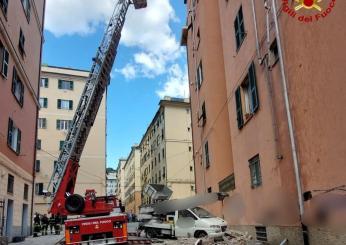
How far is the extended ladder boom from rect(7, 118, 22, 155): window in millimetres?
4326

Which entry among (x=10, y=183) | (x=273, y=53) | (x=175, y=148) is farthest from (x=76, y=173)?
(x=175, y=148)

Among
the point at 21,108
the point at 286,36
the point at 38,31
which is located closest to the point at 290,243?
the point at 286,36

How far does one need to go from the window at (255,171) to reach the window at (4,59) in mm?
12388

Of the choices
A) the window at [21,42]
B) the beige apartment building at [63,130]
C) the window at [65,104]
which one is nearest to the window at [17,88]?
the window at [21,42]

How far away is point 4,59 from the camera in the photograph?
19.9 metres

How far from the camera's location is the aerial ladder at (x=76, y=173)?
14.8 m

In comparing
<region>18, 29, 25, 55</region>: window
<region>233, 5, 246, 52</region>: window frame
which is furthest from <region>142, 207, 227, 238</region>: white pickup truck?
<region>18, 29, 25, 55</region>: window

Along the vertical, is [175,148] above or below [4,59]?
above

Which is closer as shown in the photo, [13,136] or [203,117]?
[13,136]

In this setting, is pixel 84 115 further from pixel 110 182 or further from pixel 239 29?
pixel 110 182

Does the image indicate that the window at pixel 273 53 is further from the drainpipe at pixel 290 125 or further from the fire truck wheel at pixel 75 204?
the fire truck wheel at pixel 75 204

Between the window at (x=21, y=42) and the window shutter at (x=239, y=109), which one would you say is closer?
the window shutter at (x=239, y=109)

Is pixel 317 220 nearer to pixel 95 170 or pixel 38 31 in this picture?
pixel 38 31

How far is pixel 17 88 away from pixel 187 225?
1274cm
